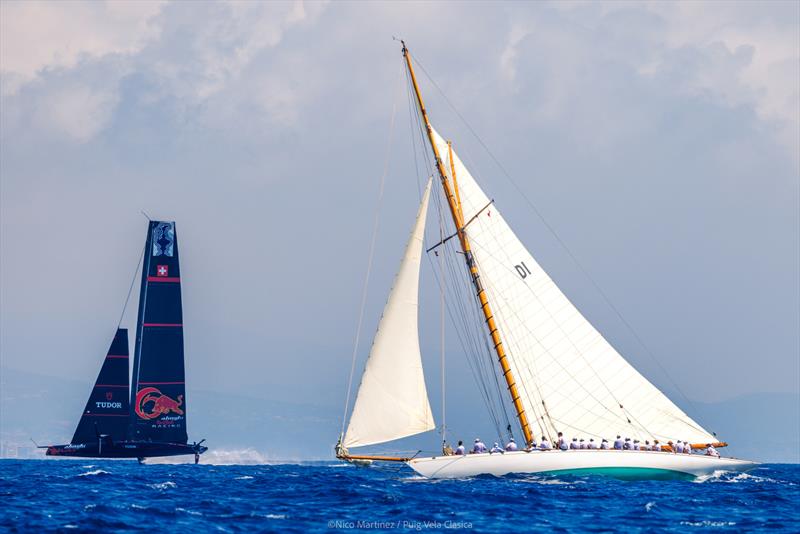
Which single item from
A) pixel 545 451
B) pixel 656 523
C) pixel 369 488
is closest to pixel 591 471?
pixel 545 451

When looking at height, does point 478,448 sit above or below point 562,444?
below

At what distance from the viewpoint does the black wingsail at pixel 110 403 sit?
281 feet

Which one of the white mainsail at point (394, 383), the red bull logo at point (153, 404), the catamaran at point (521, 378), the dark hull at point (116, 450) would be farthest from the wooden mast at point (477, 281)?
the dark hull at point (116, 450)

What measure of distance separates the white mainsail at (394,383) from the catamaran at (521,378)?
0.05 meters

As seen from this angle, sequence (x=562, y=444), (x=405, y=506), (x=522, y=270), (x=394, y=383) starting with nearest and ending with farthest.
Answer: (x=405, y=506) < (x=562, y=444) < (x=394, y=383) < (x=522, y=270)

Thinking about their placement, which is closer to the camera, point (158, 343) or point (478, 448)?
point (478, 448)

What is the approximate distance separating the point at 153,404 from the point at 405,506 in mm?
53920

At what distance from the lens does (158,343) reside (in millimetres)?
85125

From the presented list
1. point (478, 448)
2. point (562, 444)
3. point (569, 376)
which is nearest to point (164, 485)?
point (478, 448)

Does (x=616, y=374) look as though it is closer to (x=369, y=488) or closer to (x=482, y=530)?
(x=369, y=488)

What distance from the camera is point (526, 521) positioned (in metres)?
32.9

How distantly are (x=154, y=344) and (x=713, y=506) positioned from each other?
185 feet

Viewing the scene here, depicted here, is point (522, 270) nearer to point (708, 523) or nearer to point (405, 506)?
point (405, 506)

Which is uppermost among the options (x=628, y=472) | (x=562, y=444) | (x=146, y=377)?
(x=146, y=377)
